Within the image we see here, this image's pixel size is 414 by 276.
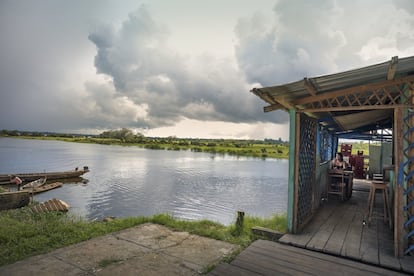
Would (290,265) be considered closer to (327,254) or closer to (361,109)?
(327,254)

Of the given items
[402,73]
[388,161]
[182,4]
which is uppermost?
[182,4]

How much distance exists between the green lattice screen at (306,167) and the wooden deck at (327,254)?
308 millimetres

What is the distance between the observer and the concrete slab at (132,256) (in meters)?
2.97

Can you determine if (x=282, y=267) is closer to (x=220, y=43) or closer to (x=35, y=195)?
(x=220, y=43)

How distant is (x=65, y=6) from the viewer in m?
5.67

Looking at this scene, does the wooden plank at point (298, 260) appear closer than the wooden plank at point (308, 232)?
Yes

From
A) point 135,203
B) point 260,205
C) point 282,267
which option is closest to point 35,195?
point 135,203

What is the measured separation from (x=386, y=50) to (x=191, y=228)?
6457mm

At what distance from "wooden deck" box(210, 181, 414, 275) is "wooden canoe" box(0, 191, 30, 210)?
992 cm

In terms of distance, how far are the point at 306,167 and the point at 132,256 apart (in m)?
3.48

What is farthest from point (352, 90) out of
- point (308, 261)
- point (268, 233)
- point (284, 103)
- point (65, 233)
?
point (65, 233)

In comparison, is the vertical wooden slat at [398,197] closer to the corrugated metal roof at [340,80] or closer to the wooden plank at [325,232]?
the corrugated metal roof at [340,80]

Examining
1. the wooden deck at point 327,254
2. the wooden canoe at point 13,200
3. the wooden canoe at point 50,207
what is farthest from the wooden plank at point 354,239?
the wooden canoe at point 13,200

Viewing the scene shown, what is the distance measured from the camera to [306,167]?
4.93 metres
